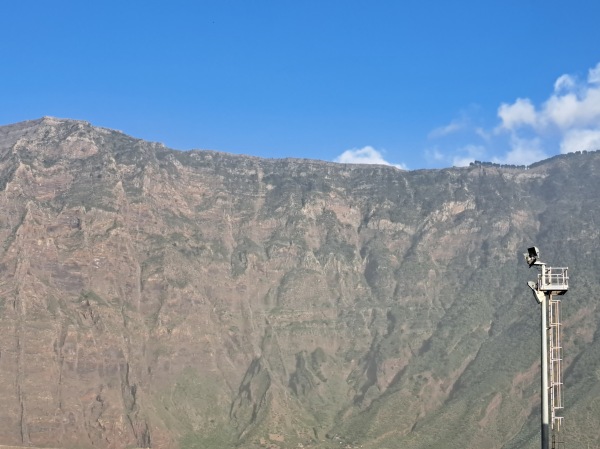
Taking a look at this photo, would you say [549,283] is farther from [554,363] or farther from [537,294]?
[554,363]

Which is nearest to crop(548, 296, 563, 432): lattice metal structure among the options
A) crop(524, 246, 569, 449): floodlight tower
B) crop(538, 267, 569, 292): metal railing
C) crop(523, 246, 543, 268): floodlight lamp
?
crop(524, 246, 569, 449): floodlight tower

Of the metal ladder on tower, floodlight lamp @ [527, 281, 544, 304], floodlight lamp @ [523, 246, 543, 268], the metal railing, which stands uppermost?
floodlight lamp @ [523, 246, 543, 268]

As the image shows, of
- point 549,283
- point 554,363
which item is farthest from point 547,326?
point 554,363

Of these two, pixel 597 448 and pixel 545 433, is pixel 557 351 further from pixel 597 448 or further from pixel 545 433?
pixel 597 448

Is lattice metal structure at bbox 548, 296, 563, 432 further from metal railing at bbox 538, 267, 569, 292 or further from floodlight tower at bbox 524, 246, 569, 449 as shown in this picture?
metal railing at bbox 538, 267, 569, 292

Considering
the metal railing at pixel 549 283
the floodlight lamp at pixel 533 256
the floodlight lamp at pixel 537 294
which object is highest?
the floodlight lamp at pixel 533 256

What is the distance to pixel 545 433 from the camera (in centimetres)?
2684

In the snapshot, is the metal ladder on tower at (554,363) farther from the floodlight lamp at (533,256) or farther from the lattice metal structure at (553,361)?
the floodlight lamp at (533,256)

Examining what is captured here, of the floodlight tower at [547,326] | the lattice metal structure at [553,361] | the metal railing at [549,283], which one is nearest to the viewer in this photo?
the floodlight tower at [547,326]

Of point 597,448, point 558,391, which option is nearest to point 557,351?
point 558,391

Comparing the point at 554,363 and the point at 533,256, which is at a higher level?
the point at 533,256

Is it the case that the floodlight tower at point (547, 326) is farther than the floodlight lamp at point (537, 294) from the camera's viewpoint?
No

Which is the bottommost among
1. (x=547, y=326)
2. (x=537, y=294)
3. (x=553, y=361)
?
(x=553, y=361)

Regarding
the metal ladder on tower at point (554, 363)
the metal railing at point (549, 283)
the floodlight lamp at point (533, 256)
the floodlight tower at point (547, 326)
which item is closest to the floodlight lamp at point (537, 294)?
the floodlight tower at point (547, 326)
